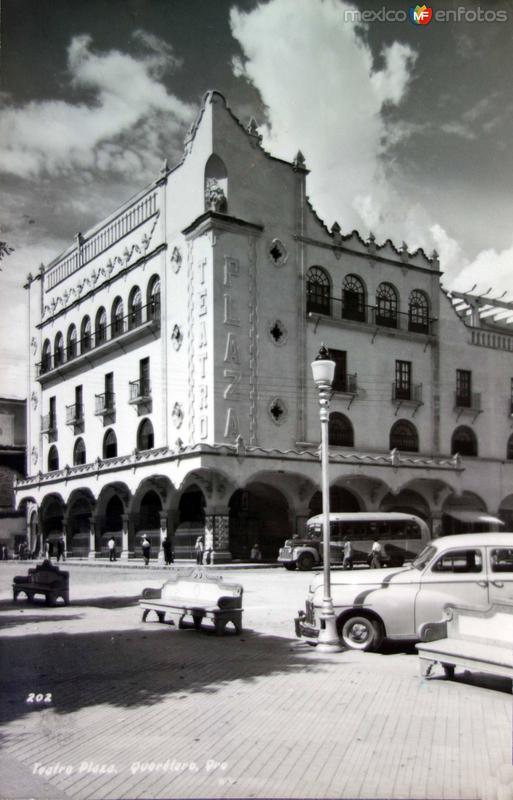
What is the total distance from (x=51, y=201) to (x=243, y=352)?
22876 mm

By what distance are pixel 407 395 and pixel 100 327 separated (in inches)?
624

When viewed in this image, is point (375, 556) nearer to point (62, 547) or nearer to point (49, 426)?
point (62, 547)

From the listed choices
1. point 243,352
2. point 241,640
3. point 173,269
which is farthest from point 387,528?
point 241,640

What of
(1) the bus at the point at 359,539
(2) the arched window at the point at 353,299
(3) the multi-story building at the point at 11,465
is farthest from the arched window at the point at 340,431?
(3) the multi-story building at the point at 11,465

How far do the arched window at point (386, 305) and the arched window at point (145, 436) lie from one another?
11.9 meters

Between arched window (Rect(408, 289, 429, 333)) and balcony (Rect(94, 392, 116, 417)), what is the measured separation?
15065mm

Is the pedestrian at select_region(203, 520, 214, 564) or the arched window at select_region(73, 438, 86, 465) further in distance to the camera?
the arched window at select_region(73, 438, 86, 465)

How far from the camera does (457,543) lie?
1027cm

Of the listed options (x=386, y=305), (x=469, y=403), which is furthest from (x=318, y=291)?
(x=469, y=403)

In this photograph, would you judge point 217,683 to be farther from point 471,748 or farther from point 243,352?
point 243,352

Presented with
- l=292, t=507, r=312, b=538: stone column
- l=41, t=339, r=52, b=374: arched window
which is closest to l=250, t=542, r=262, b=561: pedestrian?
l=292, t=507, r=312, b=538: stone column

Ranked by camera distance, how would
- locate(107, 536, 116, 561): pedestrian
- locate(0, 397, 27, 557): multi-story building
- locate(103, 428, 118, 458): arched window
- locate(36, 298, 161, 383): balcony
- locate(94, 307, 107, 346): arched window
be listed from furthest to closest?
locate(0, 397, 27, 557): multi-story building < locate(94, 307, 107, 346): arched window < locate(103, 428, 118, 458): arched window < locate(36, 298, 161, 383): balcony < locate(107, 536, 116, 561): pedestrian

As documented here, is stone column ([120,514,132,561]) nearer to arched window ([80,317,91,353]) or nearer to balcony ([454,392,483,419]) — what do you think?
arched window ([80,317,91,353])

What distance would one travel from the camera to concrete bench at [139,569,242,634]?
39.5 ft
